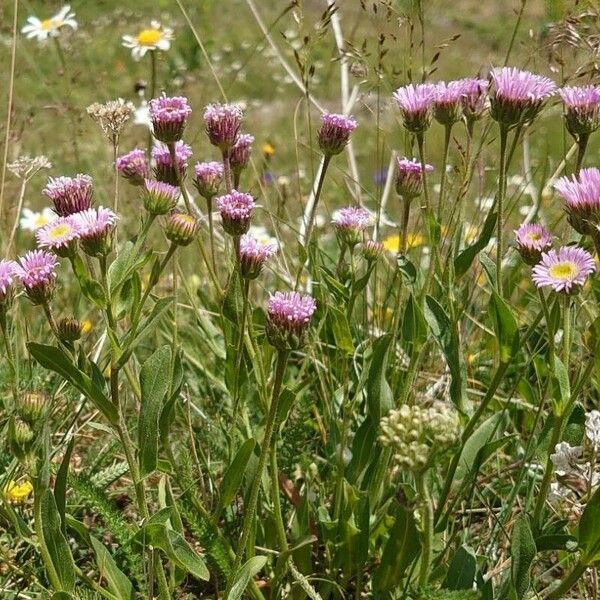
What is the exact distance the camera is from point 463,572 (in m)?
1.33

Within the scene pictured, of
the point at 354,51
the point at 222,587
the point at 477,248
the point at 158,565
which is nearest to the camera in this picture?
the point at 158,565

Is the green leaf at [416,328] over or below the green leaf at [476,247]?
below

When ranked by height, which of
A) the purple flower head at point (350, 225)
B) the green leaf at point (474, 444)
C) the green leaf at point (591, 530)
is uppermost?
the purple flower head at point (350, 225)

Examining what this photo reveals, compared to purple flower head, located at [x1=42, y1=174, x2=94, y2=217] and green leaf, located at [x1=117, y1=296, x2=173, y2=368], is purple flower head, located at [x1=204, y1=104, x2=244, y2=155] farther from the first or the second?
green leaf, located at [x1=117, y1=296, x2=173, y2=368]

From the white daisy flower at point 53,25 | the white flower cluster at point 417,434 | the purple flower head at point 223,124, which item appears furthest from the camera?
the white daisy flower at point 53,25

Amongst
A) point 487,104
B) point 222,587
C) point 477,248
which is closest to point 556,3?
point 487,104

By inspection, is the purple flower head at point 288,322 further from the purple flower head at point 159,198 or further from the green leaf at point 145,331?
the purple flower head at point 159,198

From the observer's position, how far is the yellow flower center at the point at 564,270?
47.5 inches

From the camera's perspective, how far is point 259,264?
1335 millimetres

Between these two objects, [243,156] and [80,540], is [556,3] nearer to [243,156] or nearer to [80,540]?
[243,156]

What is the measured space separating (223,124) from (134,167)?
0.18m

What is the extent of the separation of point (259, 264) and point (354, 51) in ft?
2.16

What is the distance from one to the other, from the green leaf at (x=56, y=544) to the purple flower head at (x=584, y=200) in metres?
0.83

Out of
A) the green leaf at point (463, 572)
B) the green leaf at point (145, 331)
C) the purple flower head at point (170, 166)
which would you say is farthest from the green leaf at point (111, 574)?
the purple flower head at point (170, 166)
